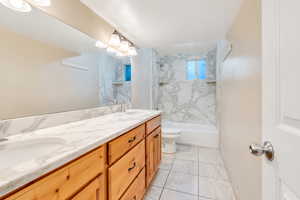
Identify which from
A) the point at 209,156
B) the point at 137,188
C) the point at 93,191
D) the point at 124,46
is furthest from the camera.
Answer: the point at 209,156

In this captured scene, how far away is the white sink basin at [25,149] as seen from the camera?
0.65 m

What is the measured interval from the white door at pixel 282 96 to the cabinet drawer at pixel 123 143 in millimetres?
787

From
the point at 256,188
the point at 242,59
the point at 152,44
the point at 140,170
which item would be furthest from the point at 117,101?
the point at 256,188

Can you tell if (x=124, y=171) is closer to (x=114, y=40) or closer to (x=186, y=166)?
(x=186, y=166)

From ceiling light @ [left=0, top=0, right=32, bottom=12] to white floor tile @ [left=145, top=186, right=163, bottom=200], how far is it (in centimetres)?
197

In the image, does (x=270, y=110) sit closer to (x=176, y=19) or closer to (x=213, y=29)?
(x=176, y=19)

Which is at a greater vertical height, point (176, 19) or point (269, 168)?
point (176, 19)

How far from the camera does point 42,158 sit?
0.53 metres

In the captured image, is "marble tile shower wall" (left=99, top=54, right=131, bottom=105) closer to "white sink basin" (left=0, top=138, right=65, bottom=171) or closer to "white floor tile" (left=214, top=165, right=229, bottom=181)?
"white sink basin" (left=0, top=138, right=65, bottom=171)

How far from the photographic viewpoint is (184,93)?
11.0 feet

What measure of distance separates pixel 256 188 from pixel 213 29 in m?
1.98

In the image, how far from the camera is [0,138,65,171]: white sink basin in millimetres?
649

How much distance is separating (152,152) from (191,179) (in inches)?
25.9

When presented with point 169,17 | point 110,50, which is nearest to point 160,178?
point 110,50
